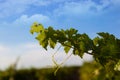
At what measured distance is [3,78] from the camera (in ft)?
51.9

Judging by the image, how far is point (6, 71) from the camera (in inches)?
626

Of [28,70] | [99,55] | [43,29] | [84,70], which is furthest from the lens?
[28,70]

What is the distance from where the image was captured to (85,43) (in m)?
2.62

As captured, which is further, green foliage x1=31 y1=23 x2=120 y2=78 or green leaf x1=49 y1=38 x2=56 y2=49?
green leaf x1=49 y1=38 x2=56 y2=49

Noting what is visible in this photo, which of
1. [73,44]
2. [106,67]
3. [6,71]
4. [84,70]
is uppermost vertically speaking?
[6,71]

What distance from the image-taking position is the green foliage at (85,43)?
101 inches

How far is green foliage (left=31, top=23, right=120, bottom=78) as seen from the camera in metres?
2.56

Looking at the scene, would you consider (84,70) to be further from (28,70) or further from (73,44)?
(73,44)

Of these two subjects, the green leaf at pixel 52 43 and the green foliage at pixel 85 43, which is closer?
the green foliage at pixel 85 43

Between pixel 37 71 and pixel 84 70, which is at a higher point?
pixel 37 71

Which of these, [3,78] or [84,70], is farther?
[3,78]

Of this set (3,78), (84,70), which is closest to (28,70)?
(3,78)

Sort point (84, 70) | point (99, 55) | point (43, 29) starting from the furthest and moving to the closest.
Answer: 1. point (84, 70)
2. point (43, 29)
3. point (99, 55)

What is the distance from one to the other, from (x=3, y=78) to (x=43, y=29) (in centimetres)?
1333
